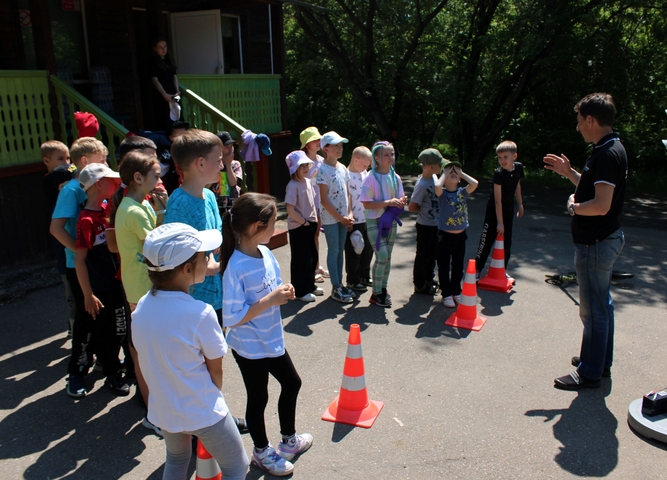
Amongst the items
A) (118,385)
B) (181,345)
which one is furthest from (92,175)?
(181,345)

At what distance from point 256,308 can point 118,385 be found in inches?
76.2

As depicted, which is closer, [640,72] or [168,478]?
[168,478]

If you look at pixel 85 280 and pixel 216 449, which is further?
pixel 85 280

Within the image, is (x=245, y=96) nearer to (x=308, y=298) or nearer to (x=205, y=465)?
(x=308, y=298)

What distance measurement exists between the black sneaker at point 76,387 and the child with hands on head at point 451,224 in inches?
143

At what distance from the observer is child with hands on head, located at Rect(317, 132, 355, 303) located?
6.11 meters

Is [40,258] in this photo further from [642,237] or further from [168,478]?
[642,237]

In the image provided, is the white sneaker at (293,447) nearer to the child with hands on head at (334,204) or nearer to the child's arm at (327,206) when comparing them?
the child with hands on head at (334,204)

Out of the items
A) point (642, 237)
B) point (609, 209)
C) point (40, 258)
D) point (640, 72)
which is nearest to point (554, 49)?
point (640, 72)

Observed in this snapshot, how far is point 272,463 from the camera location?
3.29 meters

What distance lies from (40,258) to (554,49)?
12.8 meters

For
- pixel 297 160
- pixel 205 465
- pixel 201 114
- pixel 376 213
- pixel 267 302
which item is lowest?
pixel 205 465

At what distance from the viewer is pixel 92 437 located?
146 inches

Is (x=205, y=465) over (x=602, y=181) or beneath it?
beneath
